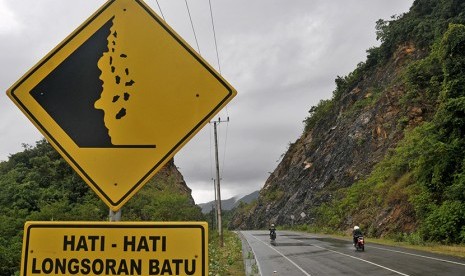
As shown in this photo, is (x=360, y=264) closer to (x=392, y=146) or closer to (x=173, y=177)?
(x=392, y=146)

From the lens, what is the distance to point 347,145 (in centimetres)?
5288

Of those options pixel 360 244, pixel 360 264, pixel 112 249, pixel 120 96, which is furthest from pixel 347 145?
pixel 112 249

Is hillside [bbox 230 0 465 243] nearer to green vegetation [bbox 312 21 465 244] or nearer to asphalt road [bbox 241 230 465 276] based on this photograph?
green vegetation [bbox 312 21 465 244]

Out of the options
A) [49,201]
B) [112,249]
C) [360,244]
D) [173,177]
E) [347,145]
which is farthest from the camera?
[173,177]

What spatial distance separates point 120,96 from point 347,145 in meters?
52.6

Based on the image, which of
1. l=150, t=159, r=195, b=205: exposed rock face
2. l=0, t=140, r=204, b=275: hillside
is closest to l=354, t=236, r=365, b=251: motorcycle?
l=0, t=140, r=204, b=275: hillside

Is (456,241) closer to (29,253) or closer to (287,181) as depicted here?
(29,253)

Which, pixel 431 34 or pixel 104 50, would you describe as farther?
pixel 431 34

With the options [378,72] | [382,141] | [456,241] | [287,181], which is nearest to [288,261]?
[456,241]

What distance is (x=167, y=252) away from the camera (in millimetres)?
2258

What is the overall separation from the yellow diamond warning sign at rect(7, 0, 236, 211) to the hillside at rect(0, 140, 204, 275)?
22.0 meters

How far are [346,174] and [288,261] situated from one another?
1313 inches

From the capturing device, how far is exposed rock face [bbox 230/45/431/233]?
4488cm

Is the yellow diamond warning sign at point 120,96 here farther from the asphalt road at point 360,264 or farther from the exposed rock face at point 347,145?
the exposed rock face at point 347,145
